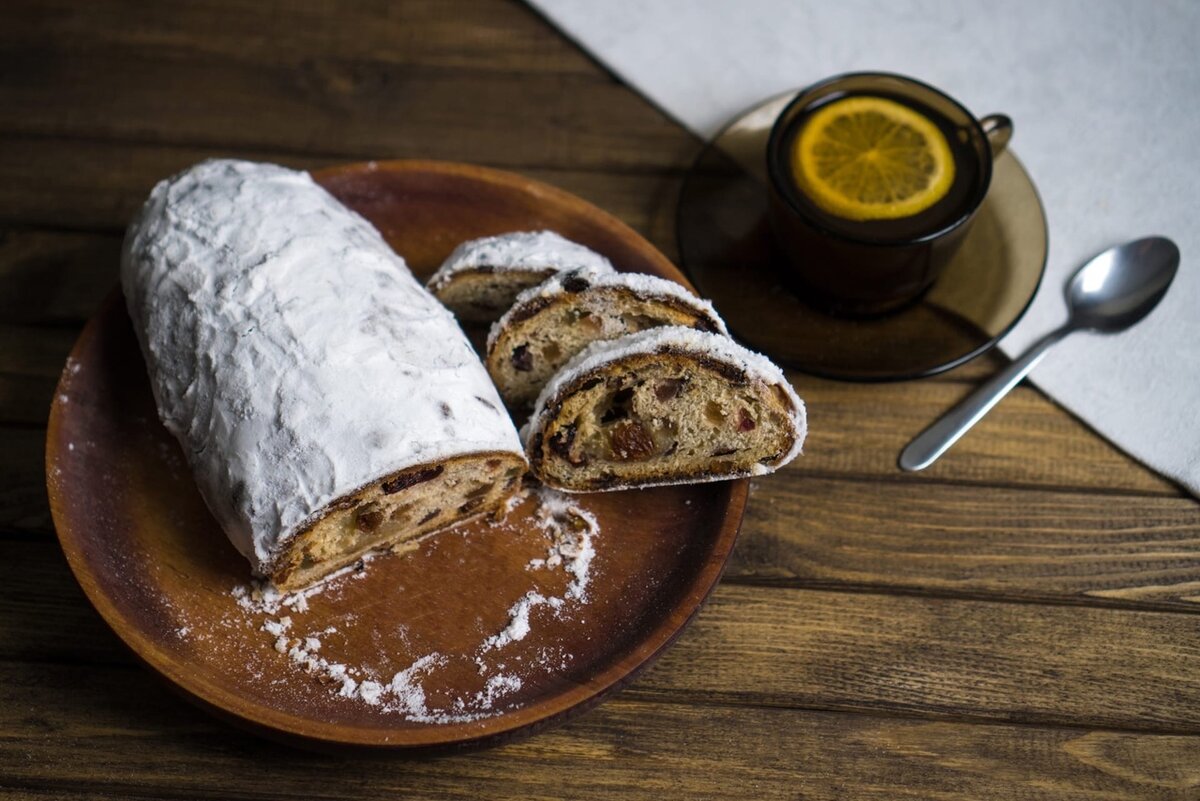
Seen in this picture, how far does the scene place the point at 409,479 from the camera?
2.02 metres

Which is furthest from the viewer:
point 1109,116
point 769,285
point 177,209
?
point 1109,116

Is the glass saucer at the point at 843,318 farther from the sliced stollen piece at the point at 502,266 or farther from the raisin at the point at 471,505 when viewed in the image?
the raisin at the point at 471,505

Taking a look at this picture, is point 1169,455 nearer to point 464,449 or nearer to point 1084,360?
point 1084,360

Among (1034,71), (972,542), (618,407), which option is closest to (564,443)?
(618,407)

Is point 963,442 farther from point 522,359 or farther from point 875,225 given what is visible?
point 522,359

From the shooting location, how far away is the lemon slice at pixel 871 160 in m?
2.38

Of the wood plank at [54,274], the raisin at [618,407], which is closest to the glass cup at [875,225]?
the raisin at [618,407]

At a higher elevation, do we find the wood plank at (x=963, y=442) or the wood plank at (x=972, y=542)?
the wood plank at (x=963, y=442)

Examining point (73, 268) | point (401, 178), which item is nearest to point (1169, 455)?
point (401, 178)

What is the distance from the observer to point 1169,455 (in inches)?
95.7

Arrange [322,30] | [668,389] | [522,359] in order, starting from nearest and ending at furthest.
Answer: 1. [668,389]
2. [522,359]
3. [322,30]

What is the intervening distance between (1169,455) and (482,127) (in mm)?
1698

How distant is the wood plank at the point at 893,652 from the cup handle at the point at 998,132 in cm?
100

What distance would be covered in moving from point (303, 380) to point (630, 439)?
576mm
